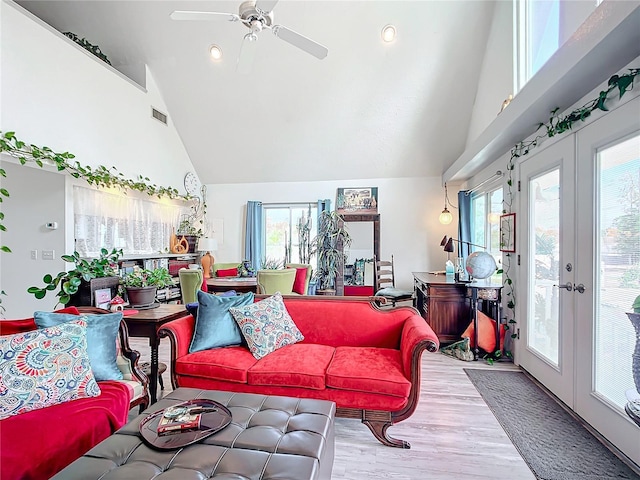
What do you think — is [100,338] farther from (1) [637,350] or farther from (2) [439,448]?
(1) [637,350]

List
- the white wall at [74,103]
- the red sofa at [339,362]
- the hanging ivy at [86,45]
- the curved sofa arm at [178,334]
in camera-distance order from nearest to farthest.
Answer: the red sofa at [339,362] < the curved sofa arm at [178,334] < the white wall at [74,103] < the hanging ivy at [86,45]

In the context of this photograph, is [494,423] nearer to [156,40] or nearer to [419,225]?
[419,225]

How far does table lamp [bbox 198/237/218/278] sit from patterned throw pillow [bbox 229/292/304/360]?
3497mm

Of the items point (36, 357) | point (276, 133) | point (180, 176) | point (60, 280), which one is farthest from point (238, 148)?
point (36, 357)

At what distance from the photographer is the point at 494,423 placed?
2.20 metres

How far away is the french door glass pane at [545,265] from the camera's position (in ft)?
8.63

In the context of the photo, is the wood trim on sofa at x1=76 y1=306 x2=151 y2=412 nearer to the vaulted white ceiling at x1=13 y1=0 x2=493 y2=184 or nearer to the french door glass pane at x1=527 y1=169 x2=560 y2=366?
the french door glass pane at x1=527 y1=169 x2=560 y2=366

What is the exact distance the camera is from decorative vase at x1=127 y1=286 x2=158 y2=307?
2.47m

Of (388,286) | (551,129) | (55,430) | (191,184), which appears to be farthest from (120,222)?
(551,129)

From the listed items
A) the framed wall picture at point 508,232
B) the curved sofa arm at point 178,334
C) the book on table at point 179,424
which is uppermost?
the framed wall picture at point 508,232

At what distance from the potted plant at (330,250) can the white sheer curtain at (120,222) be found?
112 inches

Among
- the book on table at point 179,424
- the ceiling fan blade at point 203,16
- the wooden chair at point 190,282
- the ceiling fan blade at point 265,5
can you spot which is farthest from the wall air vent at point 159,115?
the book on table at point 179,424

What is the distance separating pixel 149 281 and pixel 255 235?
381cm

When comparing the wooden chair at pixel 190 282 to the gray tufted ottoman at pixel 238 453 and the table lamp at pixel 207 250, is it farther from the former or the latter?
the gray tufted ottoman at pixel 238 453
